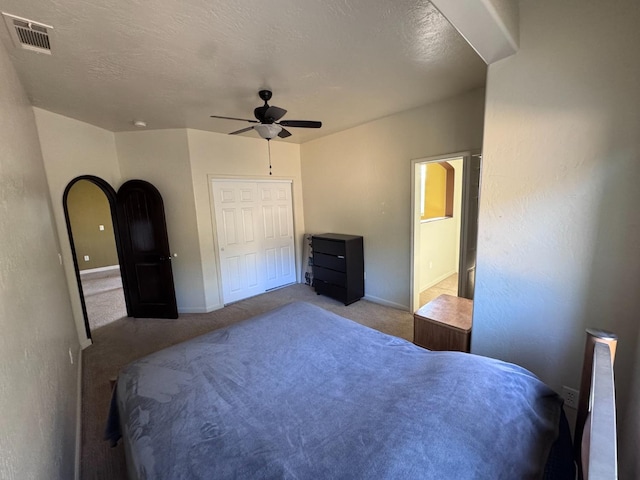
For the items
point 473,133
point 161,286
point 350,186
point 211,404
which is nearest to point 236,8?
point 211,404

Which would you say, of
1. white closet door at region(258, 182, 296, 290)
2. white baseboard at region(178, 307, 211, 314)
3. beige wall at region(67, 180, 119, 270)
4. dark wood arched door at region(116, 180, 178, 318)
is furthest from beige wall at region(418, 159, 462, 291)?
beige wall at region(67, 180, 119, 270)

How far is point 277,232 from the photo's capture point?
16.1 feet

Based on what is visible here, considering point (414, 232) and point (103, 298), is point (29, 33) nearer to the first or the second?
point (414, 232)

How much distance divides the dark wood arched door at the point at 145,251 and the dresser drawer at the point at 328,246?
2.15 m

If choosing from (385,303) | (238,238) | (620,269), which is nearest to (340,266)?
(385,303)

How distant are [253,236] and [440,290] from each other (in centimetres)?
325

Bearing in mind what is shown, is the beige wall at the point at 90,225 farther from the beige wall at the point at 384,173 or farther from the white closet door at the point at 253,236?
the beige wall at the point at 384,173

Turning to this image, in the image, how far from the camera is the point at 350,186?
4176mm

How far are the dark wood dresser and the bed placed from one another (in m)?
2.29

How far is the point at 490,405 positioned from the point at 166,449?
4.29ft

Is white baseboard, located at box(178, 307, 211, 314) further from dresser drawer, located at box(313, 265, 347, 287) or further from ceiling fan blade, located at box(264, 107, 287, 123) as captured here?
ceiling fan blade, located at box(264, 107, 287, 123)

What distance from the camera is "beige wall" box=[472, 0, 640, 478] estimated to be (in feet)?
4.35

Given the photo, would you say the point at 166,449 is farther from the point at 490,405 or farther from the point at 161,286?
the point at 161,286

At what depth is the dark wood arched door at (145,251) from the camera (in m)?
3.66
